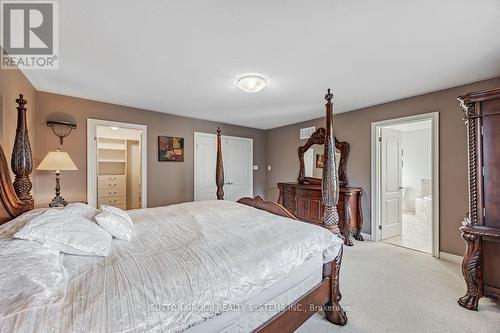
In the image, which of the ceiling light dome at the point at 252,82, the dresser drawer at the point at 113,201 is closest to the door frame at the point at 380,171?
the ceiling light dome at the point at 252,82

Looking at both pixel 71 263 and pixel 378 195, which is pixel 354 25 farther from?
pixel 378 195

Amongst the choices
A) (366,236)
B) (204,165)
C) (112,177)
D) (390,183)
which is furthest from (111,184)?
(390,183)

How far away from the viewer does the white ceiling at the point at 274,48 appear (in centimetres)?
153

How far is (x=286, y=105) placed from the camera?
3834 mm

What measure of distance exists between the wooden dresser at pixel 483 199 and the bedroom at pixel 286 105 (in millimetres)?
13

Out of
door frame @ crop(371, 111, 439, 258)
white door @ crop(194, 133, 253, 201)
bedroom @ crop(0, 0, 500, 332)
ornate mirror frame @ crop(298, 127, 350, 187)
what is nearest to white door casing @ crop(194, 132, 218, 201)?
white door @ crop(194, 133, 253, 201)

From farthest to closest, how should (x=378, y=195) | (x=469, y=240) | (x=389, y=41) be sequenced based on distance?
(x=378, y=195) < (x=469, y=240) < (x=389, y=41)

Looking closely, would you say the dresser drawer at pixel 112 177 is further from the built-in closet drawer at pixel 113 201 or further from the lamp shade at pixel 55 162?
the lamp shade at pixel 55 162

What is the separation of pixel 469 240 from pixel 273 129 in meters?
4.47

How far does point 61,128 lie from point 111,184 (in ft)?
7.86

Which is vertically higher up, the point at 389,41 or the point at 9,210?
the point at 389,41

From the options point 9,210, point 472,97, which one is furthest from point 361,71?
point 9,210

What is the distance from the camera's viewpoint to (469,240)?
204cm

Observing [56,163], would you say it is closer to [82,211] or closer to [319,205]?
[82,211]
